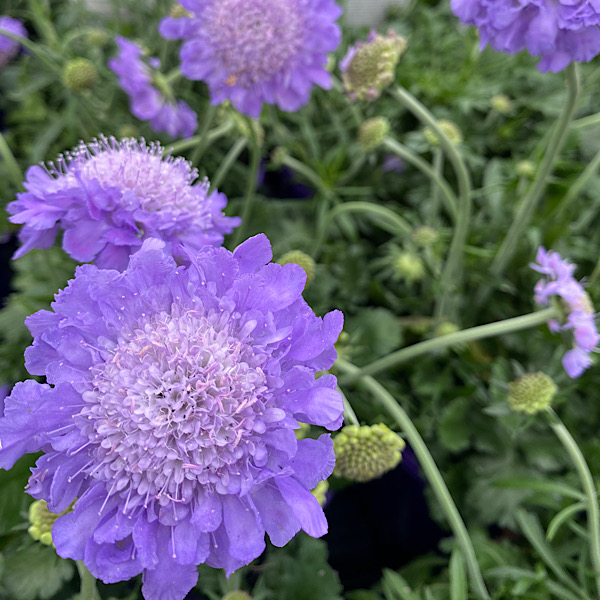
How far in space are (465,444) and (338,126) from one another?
0.76 metres

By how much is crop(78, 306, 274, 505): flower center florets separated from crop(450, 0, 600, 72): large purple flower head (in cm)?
51

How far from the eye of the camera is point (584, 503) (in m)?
0.75

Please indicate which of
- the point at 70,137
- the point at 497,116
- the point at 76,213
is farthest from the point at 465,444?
the point at 70,137

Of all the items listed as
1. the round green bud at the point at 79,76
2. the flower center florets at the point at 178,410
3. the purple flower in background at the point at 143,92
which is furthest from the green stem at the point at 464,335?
the round green bud at the point at 79,76

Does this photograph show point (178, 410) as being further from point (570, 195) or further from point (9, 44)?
point (9, 44)

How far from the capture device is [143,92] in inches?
42.8


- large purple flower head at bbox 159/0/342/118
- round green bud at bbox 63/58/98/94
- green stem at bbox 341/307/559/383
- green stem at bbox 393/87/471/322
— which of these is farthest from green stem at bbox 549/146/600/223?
round green bud at bbox 63/58/98/94

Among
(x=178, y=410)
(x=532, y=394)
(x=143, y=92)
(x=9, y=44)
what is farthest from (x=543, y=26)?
(x=9, y=44)

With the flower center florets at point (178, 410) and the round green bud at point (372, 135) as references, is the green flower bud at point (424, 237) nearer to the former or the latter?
the round green bud at point (372, 135)

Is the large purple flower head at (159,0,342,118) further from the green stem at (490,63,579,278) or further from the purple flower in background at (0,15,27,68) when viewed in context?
the purple flower in background at (0,15,27,68)

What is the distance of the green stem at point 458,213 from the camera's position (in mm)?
838

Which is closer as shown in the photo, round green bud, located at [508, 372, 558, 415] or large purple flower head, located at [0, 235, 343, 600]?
large purple flower head, located at [0, 235, 343, 600]

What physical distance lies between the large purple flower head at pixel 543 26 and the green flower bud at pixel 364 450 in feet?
1.63

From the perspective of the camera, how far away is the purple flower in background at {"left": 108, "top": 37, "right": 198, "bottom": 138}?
3.50 ft
